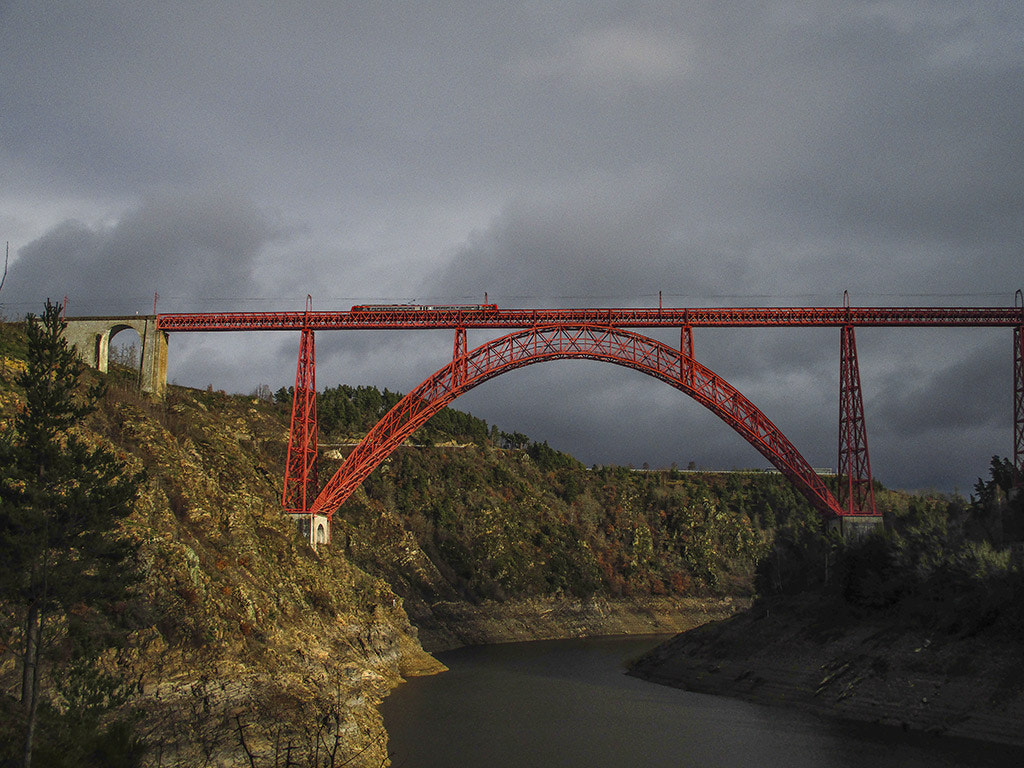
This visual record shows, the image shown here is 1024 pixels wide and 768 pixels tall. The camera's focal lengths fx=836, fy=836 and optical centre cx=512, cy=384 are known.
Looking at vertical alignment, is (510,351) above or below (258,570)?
above

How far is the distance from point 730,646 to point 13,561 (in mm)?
35903

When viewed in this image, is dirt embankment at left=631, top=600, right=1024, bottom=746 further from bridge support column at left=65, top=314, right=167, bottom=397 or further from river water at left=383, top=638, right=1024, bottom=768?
bridge support column at left=65, top=314, right=167, bottom=397

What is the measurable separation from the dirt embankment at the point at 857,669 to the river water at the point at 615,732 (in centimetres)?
114

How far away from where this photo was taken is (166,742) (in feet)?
71.3

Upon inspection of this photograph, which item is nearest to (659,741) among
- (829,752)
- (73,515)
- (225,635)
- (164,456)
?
(829,752)

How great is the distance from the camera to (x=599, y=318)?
46031mm

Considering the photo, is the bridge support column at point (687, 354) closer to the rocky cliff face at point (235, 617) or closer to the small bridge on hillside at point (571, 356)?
the small bridge on hillside at point (571, 356)

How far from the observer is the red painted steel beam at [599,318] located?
44938mm

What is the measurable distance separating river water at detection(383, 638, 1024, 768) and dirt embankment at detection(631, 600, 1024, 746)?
1141 millimetres

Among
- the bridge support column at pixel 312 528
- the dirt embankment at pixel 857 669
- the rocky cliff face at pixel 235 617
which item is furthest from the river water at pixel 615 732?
the bridge support column at pixel 312 528

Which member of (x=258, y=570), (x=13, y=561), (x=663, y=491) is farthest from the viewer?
(x=663, y=491)

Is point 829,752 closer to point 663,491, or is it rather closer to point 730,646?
point 730,646

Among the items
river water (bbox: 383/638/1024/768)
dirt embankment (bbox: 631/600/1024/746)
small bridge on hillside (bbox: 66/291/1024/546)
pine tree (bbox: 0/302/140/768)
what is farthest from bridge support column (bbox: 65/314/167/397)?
dirt embankment (bbox: 631/600/1024/746)

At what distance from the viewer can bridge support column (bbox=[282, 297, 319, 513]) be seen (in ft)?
149
